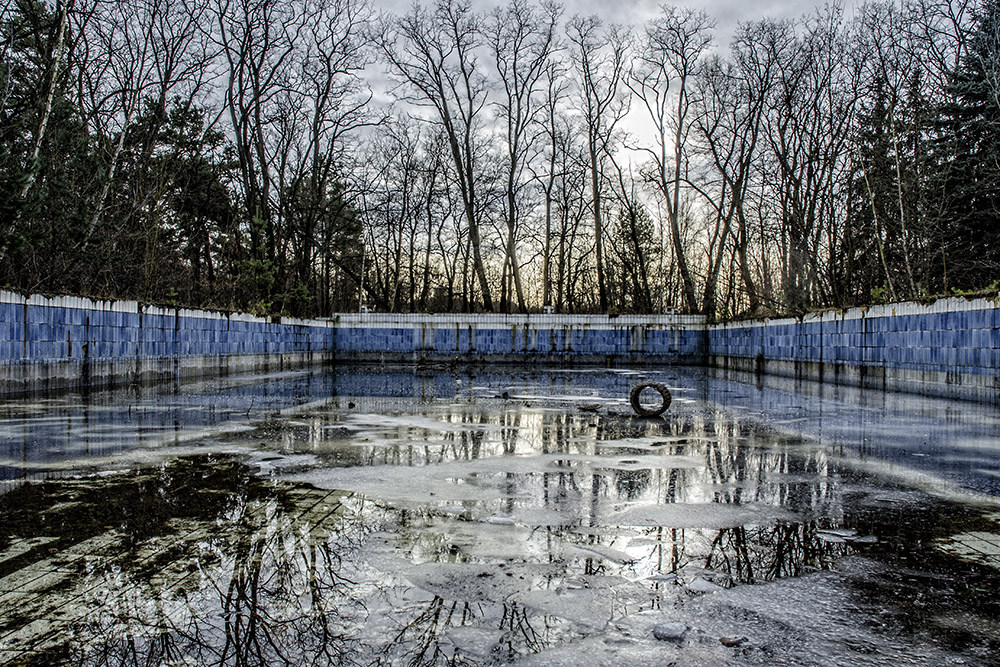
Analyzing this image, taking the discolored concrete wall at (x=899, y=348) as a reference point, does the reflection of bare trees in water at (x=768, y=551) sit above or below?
below

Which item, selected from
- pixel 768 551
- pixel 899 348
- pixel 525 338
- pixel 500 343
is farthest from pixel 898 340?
pixel 500 343

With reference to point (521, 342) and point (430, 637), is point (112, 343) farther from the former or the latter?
point (521, 342)

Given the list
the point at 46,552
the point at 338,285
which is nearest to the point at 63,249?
the point at 46,552

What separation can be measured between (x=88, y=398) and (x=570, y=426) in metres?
7.00

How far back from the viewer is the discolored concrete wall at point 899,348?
34.0 feet

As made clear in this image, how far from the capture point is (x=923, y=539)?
3.52 metres

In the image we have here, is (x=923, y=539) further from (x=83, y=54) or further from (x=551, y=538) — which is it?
(x=83, y=54)

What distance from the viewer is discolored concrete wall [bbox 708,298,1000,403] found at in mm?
10352

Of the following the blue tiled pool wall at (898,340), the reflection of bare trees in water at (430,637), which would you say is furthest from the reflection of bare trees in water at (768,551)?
the blue tiled pool wall at (898,340)

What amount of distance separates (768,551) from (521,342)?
22.4 meters

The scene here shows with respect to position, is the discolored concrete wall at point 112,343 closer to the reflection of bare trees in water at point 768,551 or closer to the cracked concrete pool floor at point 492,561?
the cracked concrete pool floor at point 492,561

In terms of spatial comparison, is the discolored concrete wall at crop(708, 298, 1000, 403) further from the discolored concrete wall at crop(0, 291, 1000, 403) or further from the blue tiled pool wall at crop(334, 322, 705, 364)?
the blue tiled pool wall at crop(334, 322, 705, 364)

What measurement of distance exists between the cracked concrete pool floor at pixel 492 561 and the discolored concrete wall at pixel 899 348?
238 inches

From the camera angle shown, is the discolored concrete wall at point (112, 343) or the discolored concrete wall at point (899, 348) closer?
the discolored concrete wall at point (112, 343)
